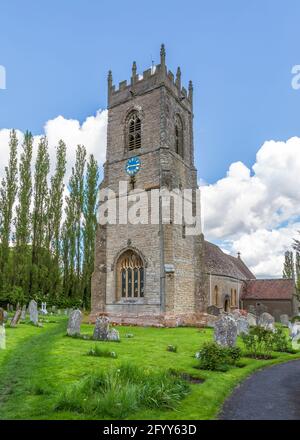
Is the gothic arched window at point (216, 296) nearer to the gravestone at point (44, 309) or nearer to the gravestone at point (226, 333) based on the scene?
the gravestone at point (44, 309)

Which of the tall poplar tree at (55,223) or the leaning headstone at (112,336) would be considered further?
the tall poplar tree at (55,223)

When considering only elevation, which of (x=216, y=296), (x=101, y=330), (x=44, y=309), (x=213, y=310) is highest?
(x=216, y=296)

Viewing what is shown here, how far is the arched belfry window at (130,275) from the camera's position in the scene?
23.3 meters

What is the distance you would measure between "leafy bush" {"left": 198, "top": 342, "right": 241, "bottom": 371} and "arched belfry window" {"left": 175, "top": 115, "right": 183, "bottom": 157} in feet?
58.6

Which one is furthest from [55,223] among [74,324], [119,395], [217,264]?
[119,395]

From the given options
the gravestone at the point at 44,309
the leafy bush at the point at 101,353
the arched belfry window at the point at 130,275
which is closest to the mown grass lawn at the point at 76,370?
the leafy bush at the point at 101,353

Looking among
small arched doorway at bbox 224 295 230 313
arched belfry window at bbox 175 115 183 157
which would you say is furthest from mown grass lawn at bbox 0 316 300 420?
small arched doorway at bbox 224 295 230 313

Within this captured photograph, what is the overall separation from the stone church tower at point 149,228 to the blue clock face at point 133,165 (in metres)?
0.07

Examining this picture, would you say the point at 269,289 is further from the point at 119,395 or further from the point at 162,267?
the point at 119,395

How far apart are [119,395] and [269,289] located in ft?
105

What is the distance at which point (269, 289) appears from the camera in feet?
117

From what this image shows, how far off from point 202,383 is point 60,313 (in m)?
25.6

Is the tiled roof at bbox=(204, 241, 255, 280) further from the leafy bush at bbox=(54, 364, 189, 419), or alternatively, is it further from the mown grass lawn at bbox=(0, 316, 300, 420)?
the leafy bush at bbox=(54, 364, 189, 419)

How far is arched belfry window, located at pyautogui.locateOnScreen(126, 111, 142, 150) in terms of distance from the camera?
84.5 ft
